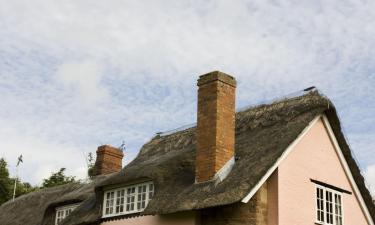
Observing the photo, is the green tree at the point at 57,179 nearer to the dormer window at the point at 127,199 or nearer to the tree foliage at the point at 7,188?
the tree foliage at the point at 7,188

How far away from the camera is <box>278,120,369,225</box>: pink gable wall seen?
16.6 meters

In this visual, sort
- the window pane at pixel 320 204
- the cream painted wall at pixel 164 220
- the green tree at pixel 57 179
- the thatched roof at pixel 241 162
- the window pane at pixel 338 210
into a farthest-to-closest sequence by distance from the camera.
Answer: the green tree at pixel 57 179, the window pane at pixel 338 210, the window pane at pixel 320 204, the cream painted wall at pixel 164 220, the thatched roof at pixel 241 162

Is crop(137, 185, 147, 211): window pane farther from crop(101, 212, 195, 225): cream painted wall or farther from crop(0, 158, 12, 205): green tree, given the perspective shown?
crop(0, 158, 12, 205): green tree

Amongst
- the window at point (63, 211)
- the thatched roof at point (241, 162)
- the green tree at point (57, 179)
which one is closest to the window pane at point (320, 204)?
the thatched roof at point (241, 162)

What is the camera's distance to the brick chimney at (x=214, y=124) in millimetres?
17594

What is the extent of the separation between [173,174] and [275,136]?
11.1ft

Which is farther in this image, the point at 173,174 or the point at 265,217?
the point at 173,174

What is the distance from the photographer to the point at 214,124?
17766mm

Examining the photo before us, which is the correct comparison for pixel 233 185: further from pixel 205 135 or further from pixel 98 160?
pixel 98 160

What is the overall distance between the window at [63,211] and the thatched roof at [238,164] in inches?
84.9

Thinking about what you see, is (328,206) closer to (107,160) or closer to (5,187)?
(107,160)

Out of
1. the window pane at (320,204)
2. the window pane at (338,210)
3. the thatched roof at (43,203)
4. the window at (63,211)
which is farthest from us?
the thatched roof at (43,203)

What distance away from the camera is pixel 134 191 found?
65.0ft

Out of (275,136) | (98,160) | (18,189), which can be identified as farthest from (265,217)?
(18,189)
